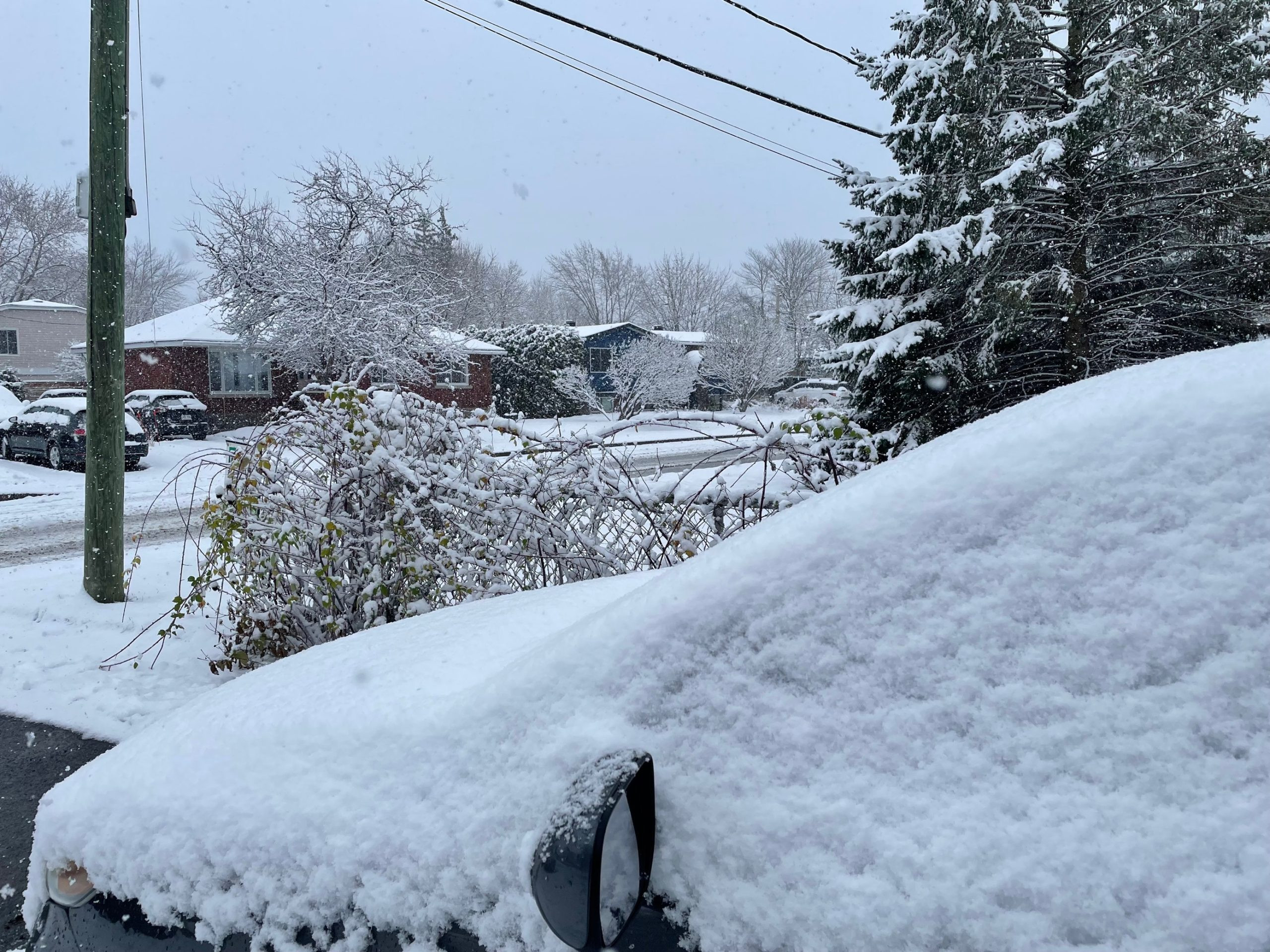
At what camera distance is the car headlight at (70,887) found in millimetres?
1656

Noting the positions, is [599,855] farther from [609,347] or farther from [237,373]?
[609,347]

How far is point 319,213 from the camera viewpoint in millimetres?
24062

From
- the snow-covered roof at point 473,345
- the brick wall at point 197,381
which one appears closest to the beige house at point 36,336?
the brick wall at point 197,381

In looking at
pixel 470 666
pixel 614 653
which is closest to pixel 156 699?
pixel 470 666

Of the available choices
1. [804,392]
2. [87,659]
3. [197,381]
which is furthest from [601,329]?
[87,659]

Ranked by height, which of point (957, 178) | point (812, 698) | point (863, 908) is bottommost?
point (863, 908)

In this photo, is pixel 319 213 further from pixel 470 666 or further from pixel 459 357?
pixel 470 666

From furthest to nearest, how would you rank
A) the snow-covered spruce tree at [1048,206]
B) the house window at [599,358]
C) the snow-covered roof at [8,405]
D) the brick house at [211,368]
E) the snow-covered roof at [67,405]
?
the house window at [599,358] → the brick house at [211,368] → the snow-covered roof at [8,405] → the snow-covered roof at [67,405] → the snow-covered spruce tree at [1048,206]

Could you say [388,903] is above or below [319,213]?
below

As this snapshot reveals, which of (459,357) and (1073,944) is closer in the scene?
(1073,944)

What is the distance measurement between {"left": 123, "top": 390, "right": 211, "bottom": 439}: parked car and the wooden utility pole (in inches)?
651

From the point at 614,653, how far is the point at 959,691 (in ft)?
1.70

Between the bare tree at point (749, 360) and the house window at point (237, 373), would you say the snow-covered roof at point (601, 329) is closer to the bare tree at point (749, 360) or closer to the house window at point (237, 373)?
the bare tree at point (749, 360)

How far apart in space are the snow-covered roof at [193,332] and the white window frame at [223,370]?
20.0 inches
